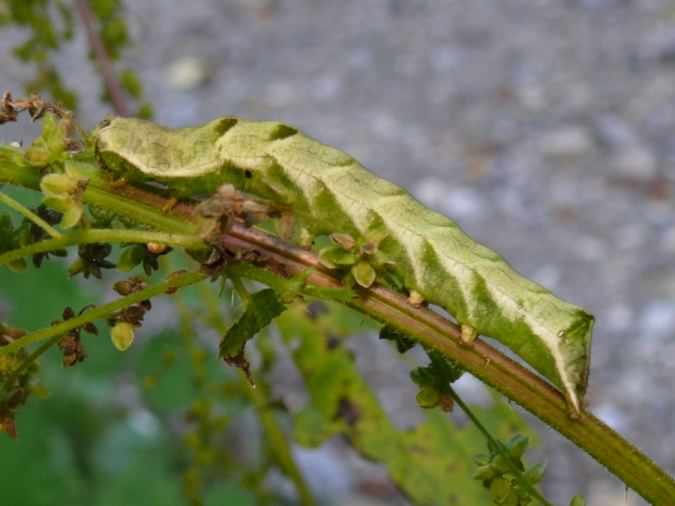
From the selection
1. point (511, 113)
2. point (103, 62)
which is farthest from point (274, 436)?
point (511, 113)

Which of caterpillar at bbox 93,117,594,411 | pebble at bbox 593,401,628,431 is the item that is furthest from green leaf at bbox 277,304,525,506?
pebble at bbox 593,401,628,431

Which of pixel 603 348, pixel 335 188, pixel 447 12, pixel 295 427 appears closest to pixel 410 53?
pixel 447 12

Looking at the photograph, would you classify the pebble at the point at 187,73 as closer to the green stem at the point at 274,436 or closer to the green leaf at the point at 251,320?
the green stem at the point at 274,436

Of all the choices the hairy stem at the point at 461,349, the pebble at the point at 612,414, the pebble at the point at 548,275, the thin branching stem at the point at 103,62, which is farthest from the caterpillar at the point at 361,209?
the pebble at the point at 548,275

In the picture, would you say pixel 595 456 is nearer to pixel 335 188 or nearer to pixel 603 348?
pixel 335 188

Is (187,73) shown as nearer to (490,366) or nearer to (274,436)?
(274,436)

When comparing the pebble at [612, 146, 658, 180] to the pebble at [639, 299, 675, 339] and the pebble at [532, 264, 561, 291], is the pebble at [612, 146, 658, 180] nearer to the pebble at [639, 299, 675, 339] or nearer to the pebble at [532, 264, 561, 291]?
the pebble at [532, 264, 561, 291]
